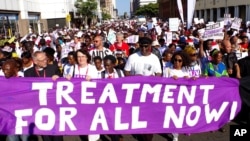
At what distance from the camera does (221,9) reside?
53031 mm

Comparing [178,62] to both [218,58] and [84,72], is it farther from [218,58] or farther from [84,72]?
[84,72]

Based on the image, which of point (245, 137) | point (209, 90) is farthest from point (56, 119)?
point (245, 137)

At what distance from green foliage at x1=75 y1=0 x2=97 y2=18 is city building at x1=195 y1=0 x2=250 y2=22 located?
63.4ft

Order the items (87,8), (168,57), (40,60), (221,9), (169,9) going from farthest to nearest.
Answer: (169,9) < (87,8) < (221,9) < (168,57) < (40,60)

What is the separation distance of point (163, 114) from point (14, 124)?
2.17 meters

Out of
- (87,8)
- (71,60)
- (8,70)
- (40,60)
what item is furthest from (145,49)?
(87,8)

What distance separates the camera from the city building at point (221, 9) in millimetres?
42150

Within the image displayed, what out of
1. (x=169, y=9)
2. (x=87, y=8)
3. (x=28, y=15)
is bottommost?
(x=28, y=15)

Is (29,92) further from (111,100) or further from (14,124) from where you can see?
(111,100)

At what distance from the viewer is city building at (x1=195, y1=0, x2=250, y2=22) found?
1659 inches

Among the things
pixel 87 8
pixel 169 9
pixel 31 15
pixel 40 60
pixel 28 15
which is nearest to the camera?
pixel 40 60

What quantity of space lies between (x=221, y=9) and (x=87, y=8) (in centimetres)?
2595

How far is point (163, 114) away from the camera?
5430 millimetres

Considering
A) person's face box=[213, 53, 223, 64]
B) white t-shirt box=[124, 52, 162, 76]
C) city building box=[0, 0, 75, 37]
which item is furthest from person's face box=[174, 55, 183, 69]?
city building box=[0, 0, 75, 37]
